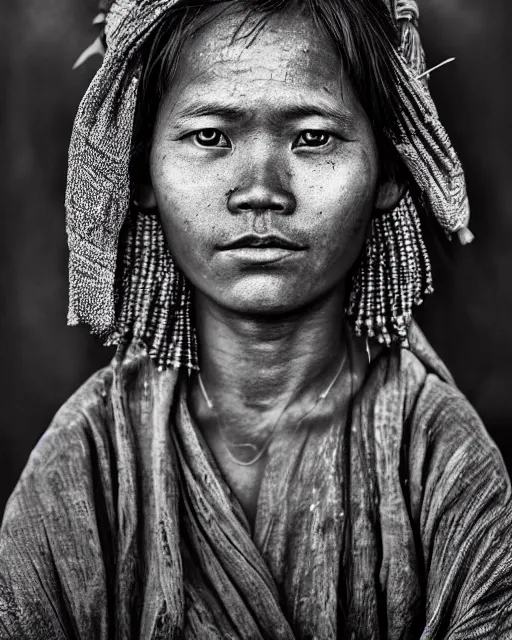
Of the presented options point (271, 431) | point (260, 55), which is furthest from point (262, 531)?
point (260, 55)

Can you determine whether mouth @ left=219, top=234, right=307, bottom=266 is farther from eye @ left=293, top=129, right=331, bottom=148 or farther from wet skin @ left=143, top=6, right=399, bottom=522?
eye @ left=293, top=129, right=331, bottom=148

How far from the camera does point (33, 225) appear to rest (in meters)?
2.17

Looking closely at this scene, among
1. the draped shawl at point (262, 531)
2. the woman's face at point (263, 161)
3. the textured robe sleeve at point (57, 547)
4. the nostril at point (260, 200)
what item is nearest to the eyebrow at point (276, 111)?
the woman's face at point (263, 161)

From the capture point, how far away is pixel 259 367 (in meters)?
1.82

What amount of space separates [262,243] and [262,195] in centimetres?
7

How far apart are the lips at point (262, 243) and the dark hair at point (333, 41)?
0.24m

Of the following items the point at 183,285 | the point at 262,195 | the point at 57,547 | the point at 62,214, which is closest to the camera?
the point at 262,195

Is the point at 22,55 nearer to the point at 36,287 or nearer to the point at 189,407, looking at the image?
the point at 36,287

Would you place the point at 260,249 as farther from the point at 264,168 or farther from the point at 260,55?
the point at 260,55

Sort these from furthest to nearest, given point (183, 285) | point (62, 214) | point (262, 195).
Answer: point (62, 214)
point (183, 285)
point (262, 195)

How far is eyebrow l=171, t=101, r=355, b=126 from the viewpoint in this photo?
5.42 feet

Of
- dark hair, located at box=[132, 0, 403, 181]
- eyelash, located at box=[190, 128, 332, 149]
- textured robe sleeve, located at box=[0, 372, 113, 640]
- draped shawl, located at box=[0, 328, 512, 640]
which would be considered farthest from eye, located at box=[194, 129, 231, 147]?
textured robe sleeve, located at box=[0, 372, 113, 640]

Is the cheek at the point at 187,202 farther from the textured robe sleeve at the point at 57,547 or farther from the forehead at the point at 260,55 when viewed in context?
the textured robe sleeve at the point at 57,547

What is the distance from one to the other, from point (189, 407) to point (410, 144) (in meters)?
0.56
